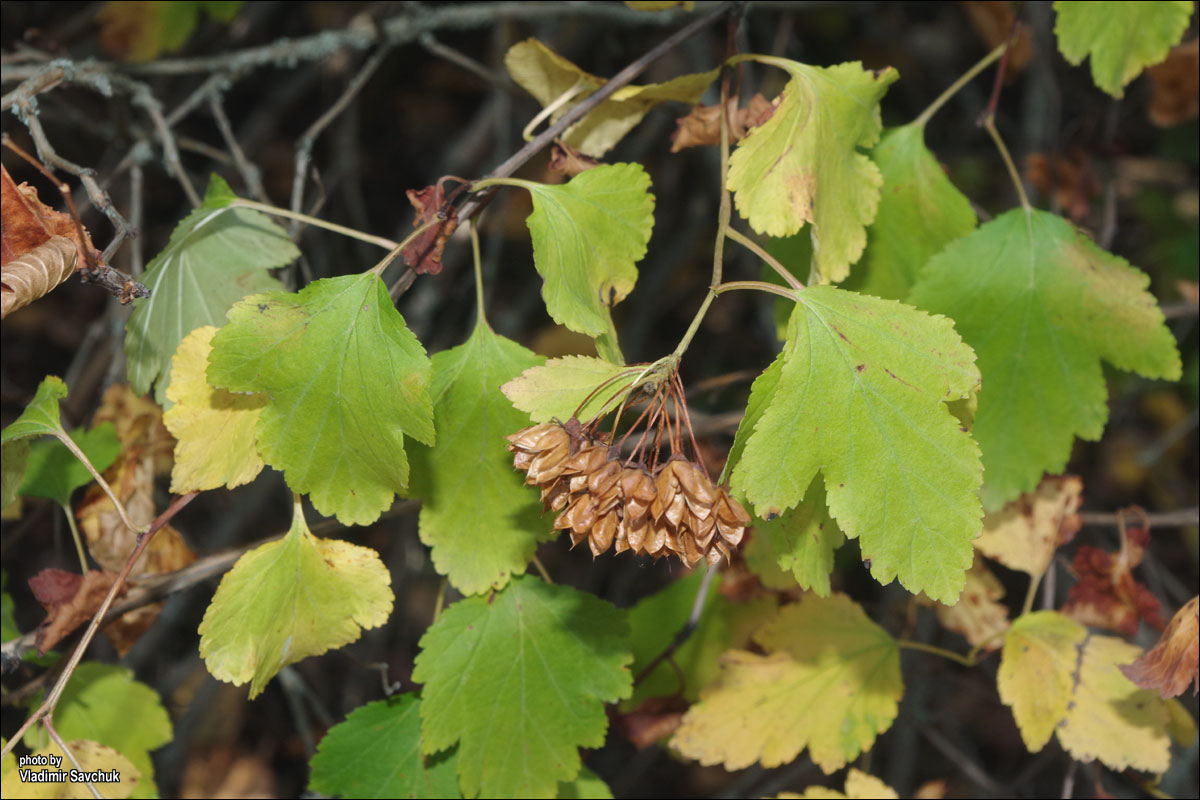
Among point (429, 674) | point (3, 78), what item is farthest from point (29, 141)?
point (429, 674)

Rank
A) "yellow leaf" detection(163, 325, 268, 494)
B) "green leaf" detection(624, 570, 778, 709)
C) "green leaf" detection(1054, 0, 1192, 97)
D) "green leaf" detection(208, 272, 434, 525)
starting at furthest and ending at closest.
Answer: "green leaf" detection(624, 570, 778, 709), "green leaf" detection(1054, 0, 1192, 97), "yellow leaf" detection(163, 325, 268, 494), "green leaf" detection(208, 272, 434, 525)

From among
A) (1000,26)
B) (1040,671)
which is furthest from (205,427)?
(1000,26)

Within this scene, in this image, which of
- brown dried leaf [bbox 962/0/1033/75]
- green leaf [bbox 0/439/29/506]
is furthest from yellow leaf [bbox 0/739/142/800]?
brown dried leaf [bbox 962/0/1033/75]

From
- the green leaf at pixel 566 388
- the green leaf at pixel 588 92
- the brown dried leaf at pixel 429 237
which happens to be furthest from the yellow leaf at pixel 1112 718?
the brown dried leaf at pixel 429 237

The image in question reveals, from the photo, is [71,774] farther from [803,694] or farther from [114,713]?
[803,694]

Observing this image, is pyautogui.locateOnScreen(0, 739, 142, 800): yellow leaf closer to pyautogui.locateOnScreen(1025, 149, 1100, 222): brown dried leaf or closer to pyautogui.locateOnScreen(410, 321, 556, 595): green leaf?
pyautogui.locateOnScreen(410, 321, 556, 595): green leaf

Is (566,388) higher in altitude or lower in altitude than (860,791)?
higher

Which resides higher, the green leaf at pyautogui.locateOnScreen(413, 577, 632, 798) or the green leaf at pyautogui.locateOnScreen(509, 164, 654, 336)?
the green leaf at pyautogui.locateOnScreen(509, 164, 654, 336)

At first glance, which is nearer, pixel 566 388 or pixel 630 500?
pixel 630 500
